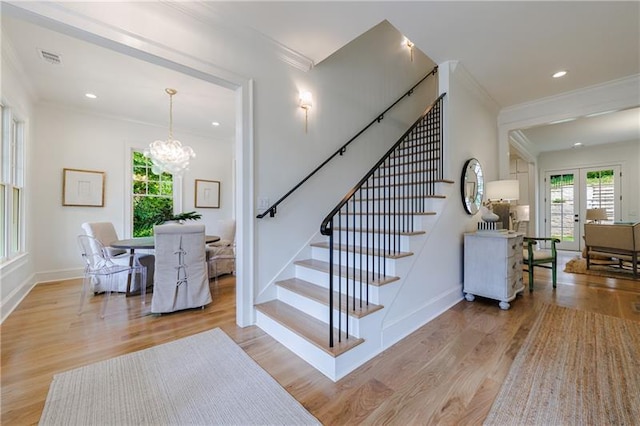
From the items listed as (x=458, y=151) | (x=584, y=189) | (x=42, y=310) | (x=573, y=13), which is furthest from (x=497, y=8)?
(x=584, y=189)

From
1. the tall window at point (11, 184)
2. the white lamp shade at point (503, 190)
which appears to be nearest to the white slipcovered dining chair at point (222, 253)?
the tall window at point (11, 184)

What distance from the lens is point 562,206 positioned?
7332 mm

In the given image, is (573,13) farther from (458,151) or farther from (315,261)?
(315,261)

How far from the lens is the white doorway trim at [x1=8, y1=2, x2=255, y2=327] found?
1647mm

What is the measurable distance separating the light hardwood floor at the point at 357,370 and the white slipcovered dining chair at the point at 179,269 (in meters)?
0.14

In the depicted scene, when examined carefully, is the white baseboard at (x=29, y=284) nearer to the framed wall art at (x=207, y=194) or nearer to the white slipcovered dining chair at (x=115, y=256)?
the white slipcovered dining chair at (x=115, y=256)

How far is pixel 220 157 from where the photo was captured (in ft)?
19.8

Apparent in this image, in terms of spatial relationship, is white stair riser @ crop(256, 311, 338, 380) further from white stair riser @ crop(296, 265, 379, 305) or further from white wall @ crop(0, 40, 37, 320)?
white wall @ crop(0, 40, 37, 320)

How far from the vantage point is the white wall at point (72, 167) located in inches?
160

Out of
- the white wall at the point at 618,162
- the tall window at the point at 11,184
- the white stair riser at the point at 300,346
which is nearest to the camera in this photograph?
the white stair riser at the point at 300,346

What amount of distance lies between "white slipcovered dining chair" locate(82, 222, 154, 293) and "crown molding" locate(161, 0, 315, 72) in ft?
9.80

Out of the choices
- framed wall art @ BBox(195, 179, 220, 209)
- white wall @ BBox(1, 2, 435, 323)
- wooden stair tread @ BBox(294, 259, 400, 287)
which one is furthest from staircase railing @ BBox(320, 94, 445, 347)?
framed wall art @ BBox(195, 179, 220, 209)

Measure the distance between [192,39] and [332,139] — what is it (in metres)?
1.71

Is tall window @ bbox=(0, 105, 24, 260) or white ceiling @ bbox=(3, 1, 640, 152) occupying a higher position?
white ceiling @ bbox=(3, 1, 640, 152)
